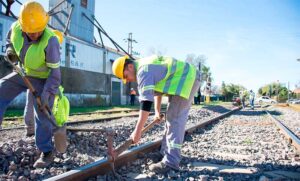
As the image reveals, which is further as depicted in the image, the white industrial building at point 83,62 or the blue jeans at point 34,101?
the white industrial building at point 83,62

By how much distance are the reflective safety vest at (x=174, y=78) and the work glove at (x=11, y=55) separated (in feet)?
4.79

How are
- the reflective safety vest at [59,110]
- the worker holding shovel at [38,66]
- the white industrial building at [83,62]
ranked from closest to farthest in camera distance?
the worker holding shovel at [38,66] → the reflective safety vest at [59,110] → the white industrial building at [83,62]

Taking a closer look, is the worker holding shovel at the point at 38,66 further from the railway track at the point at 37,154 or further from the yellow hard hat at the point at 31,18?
the railway track at the point at 37,154

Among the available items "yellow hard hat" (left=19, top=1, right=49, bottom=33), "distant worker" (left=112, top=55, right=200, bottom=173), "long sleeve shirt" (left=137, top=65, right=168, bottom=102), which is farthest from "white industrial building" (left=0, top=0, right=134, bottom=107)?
"long sleeve shirt" (left=137, top=65, right=168, bottom=102)

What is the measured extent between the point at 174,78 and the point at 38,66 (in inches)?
62.5

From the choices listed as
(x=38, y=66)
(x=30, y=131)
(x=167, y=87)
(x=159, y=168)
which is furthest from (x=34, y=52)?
(x=30, y=131)

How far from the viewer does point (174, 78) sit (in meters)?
3.85

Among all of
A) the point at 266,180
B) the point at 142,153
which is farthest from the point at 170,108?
the point at 266,180

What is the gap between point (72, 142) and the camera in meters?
5.39

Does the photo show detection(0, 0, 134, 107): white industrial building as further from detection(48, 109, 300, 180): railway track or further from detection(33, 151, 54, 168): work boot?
detection(48, 109, 300, 180): railway track

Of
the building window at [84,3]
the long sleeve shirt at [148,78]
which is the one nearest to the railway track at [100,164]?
the long sleeve shirt at [148,78]

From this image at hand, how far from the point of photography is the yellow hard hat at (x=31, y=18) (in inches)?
137

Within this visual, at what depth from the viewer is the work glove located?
12.4ft

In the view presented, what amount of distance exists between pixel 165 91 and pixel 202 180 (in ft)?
3.56
